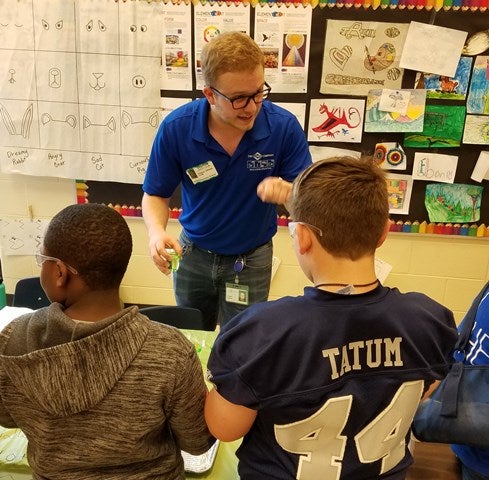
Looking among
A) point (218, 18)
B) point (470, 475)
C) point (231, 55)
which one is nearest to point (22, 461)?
point (470, 475)

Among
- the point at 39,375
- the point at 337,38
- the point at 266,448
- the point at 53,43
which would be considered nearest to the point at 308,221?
the point at 266,448

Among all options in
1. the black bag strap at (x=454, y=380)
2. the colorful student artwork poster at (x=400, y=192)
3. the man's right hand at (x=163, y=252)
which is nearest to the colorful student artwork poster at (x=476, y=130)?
the colorful student artwork poster at (x=400, y=192)

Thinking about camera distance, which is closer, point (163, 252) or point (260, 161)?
point (163, 252)

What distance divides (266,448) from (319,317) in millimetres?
347

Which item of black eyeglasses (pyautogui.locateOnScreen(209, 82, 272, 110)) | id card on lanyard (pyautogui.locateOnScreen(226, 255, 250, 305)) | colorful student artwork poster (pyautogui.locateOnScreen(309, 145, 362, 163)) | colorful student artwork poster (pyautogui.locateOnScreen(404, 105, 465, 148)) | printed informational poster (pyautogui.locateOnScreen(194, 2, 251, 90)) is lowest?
id card on lanyard (pyautogui.locateOnScreen(226, 255, 250, 305))

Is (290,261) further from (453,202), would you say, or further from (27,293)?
(27,293)

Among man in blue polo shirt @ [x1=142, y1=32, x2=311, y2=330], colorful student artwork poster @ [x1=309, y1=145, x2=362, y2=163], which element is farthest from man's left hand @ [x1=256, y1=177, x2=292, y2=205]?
colorful student artwork poster @ [x1=309, y1=145, x2=362, y2=163]

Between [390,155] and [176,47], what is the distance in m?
1.35

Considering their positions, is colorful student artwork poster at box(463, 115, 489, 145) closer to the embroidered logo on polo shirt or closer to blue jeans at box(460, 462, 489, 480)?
the embroidered logo on polo shirt

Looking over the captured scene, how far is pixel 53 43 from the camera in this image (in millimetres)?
2779

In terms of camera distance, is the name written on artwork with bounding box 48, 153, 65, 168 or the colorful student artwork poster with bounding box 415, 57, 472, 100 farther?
the name written on artwork with bounding box 48, 153, 65, 168

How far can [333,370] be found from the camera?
36.8 inches

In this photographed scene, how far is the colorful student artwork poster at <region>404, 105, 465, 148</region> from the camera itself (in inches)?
105

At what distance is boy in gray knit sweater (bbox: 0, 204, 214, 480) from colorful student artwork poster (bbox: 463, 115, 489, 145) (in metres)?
2.27
